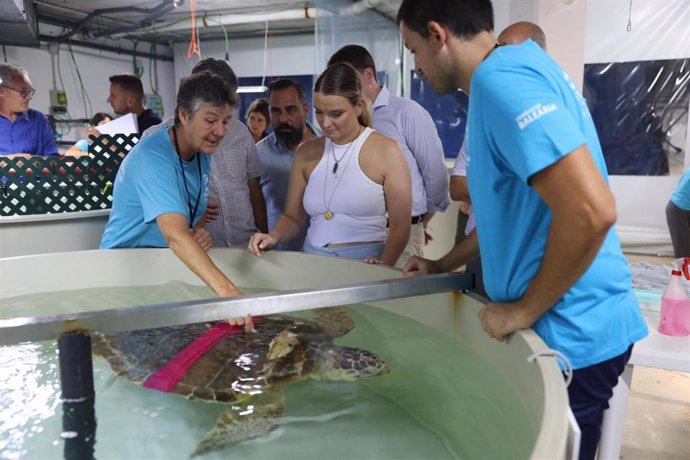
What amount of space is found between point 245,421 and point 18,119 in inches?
106

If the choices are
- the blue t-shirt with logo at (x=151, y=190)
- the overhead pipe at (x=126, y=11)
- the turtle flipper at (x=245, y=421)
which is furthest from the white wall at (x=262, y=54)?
the turtle flipper at (x=245, y=421)

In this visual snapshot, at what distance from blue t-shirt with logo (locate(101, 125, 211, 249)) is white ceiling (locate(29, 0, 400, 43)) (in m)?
4.27

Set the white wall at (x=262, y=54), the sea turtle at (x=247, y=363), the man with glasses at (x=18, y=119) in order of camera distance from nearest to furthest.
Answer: the sea turtle at (x=247, y=363)
the man with glasses at (x=18, y=119)
the white wall at (x=262, y=54)

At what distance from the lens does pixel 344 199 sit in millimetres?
1789

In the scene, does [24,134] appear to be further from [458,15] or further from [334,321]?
[458,15]

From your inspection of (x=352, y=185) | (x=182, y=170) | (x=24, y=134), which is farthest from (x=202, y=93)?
(x=24, y=134)

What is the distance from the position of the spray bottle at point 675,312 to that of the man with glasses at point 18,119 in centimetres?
313

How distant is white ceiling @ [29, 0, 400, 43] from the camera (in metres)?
6.58

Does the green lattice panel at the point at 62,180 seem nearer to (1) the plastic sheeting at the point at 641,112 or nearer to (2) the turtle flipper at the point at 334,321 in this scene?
(2) the turtle flipper at the point at 334,321

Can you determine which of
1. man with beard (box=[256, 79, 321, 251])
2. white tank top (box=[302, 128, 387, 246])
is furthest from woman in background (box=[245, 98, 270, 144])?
white tank top (box=[302, 128, 387, 246])

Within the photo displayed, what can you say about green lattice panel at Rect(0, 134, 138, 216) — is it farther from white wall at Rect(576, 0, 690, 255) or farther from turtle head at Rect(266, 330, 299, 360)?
white wall at Rect(576, 0, 690, 255)

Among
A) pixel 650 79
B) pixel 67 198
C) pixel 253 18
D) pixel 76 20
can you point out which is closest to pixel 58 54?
pixel 76 20

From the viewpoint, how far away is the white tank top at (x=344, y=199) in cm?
178

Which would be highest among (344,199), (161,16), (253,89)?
(161,16)
